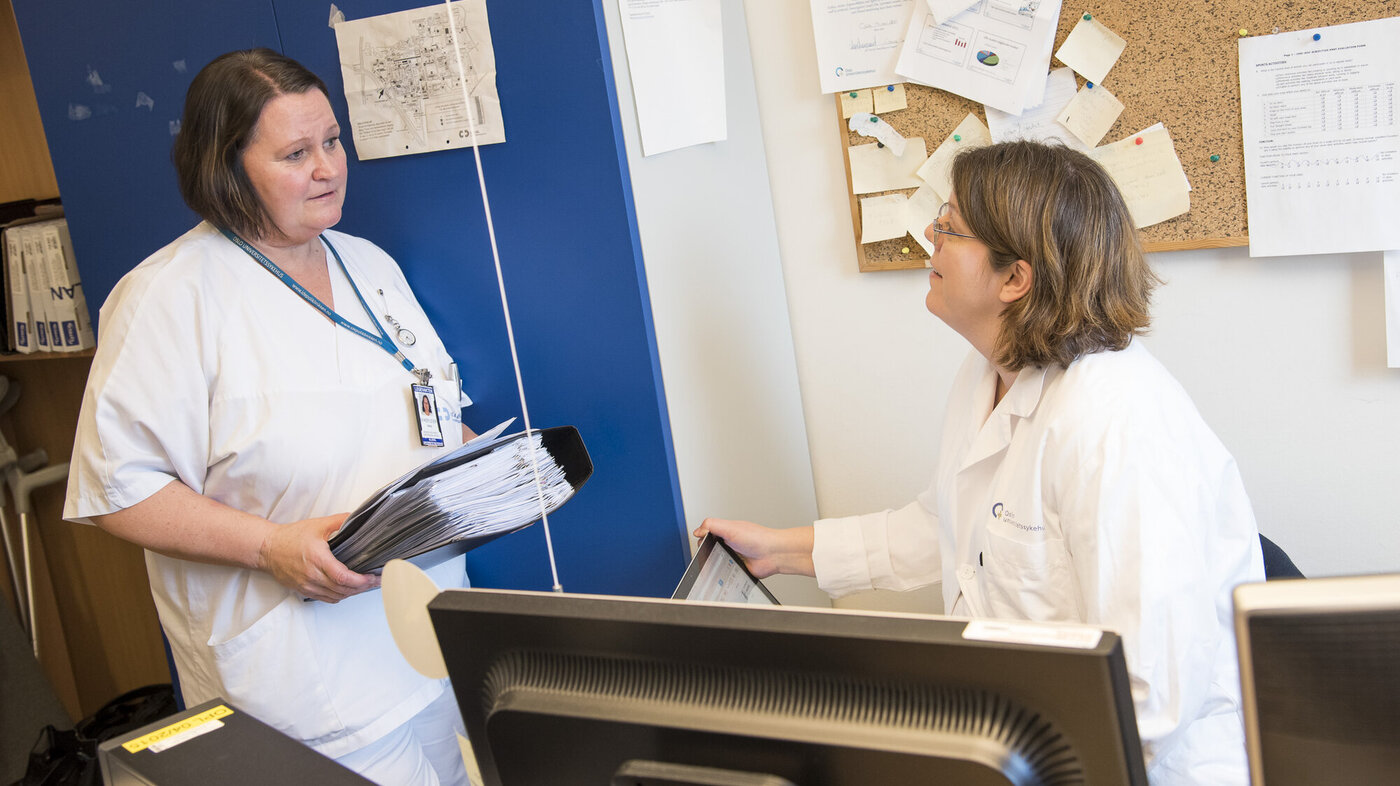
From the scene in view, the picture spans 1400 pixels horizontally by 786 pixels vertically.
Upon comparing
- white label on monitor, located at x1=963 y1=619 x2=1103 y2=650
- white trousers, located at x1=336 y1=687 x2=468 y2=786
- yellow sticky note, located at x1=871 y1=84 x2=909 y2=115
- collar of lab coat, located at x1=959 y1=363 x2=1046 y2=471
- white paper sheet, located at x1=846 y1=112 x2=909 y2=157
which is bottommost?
white trousers, located at x1=336 y1=687 x2=468 y2=786

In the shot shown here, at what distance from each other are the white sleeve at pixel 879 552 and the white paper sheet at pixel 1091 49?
81 centimetres

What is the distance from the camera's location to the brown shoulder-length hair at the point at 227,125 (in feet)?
4.62

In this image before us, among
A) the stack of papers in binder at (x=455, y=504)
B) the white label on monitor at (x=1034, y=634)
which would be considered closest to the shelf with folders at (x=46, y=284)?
the stack of papers in binder at (x=455, y=504)

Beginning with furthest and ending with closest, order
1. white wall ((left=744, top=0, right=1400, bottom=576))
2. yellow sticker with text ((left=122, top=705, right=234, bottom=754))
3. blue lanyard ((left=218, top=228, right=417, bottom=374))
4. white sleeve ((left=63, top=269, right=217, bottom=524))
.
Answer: white wall ((left=744, top=0, right=1400, bottom=576)) → blue lanyard ((left=218, top=228, right=417, bottom=374)) → white sleeve ((left=63, top=269, right=217, bottom=524)) → yellow sticker with text ((left=122, top=705, right=234, bottom=754))

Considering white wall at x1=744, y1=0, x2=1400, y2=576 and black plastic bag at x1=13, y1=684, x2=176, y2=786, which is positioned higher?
white wall at x1=744, y1=0, x2=1400, y2=576

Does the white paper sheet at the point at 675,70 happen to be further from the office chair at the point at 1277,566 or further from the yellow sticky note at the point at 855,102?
the office chair at the point at 1277,566

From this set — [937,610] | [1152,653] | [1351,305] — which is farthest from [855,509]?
[1152,653]

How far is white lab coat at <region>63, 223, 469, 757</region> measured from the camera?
139 centimetres

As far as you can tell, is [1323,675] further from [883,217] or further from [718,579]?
[883,217]

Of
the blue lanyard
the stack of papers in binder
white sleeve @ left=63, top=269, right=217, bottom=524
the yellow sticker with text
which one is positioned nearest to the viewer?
the yellow sticker with text

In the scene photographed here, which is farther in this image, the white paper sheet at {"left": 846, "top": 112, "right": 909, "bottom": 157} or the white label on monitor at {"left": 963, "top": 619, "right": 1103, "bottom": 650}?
the white paper sheet at {"left": 846, "top": 112, "right": 909, "bottom": 157}

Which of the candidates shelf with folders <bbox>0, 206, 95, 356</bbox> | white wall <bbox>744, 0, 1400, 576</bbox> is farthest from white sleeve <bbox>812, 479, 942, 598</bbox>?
shelf with folders <bbox>0, 206, 95, 356</bbox>

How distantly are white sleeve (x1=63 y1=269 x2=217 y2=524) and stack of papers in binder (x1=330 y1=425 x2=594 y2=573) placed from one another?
0.28 metres

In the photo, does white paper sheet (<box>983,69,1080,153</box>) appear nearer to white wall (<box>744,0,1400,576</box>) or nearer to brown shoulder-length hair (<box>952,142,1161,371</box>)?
white wall (<box>744,0,1400,576</box>)
